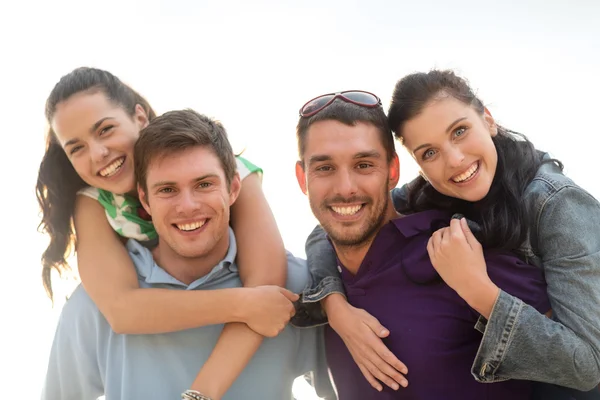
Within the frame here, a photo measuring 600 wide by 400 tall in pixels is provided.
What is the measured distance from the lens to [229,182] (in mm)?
3379

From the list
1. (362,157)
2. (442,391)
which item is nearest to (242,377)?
(442,391)

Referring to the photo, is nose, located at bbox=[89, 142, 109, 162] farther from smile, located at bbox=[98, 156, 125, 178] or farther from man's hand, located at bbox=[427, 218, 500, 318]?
man's hand, located at bbox=[427, 218, 500, 318]

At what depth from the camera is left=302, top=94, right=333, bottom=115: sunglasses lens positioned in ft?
10.5

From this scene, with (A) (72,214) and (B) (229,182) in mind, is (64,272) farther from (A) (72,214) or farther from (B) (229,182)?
(B) (229,182)

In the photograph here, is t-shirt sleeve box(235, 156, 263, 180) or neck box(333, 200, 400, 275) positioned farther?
t-shirt sleeve box(235, 156, 263, 180)

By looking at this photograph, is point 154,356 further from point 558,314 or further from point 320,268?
point 558,314

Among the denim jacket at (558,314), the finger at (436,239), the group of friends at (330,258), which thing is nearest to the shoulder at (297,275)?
the group of friends at (330,258)

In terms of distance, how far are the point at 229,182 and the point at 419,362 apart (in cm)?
149

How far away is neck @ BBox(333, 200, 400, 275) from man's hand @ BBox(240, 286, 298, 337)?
0.39m

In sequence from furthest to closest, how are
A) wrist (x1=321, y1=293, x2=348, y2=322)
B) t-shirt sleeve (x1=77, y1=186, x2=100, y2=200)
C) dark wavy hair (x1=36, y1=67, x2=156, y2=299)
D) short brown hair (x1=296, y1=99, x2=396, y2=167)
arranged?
1. t-shirt sleeve (x1=77, y1=186, x2=100, y2=200)
2. dark wavy hair (x1=36, y1=67, x2=156, y2=299)
3. short brown hair (x1=296, y1=99, x2=396, y2=167)
4. wrist (x1=321, y1=293, x2=348, y2=322)

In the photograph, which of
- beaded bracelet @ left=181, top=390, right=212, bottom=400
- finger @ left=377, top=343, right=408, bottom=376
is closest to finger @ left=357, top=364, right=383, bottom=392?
finger @ left=377, top=343, right=408, bottom=376

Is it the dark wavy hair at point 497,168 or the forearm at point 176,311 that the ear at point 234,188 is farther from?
the dark wavy hair at point 497,168

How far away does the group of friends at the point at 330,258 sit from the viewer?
2.56 meters

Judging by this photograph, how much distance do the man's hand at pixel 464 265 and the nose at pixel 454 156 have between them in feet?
0.99
